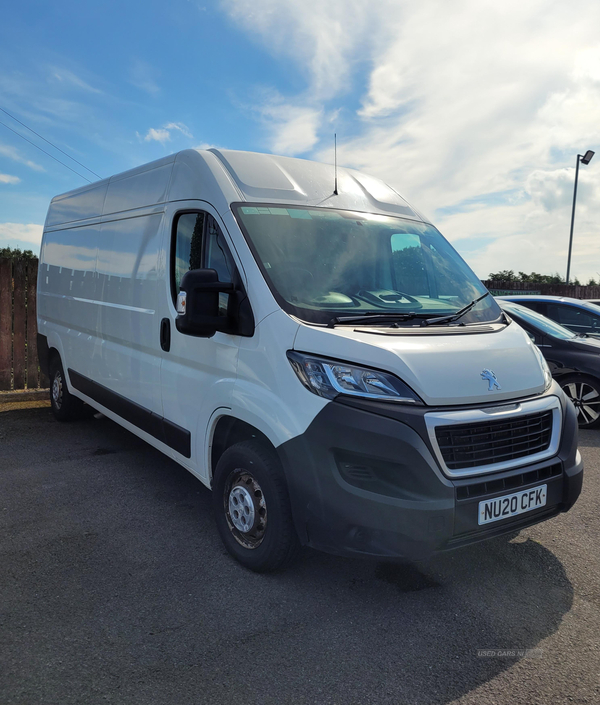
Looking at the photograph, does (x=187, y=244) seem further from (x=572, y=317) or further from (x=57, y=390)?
(x=572, y=317)


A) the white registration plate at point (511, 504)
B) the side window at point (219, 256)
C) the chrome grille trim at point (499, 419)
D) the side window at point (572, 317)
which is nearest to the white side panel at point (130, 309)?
the side window at point (219, 256)

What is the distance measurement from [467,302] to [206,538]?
89.7 inches

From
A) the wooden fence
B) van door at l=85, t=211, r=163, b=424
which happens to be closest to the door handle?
van door at l=85, t=211, r=163, b=424

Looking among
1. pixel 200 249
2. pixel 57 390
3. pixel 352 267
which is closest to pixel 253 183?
pixel 200 249

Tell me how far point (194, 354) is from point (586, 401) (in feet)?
18.2

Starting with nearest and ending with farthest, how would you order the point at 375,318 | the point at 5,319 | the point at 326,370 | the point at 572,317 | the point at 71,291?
the point at 326,370, the point at 375,318, the point at 71,291, the point at 5,319, the point at 572,317

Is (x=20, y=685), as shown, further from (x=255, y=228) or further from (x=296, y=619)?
(x=255, y=228)

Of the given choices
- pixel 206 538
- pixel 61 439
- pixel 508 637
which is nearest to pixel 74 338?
pixel 61 439

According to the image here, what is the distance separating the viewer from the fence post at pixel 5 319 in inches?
324

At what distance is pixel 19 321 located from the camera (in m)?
8.36

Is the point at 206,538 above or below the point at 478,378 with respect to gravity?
below

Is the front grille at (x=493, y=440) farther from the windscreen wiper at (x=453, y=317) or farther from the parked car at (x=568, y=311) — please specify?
the parked car at (x=568, y=311)

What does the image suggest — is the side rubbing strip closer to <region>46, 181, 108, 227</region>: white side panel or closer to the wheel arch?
the wheel arch

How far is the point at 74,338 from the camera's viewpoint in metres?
6.08
